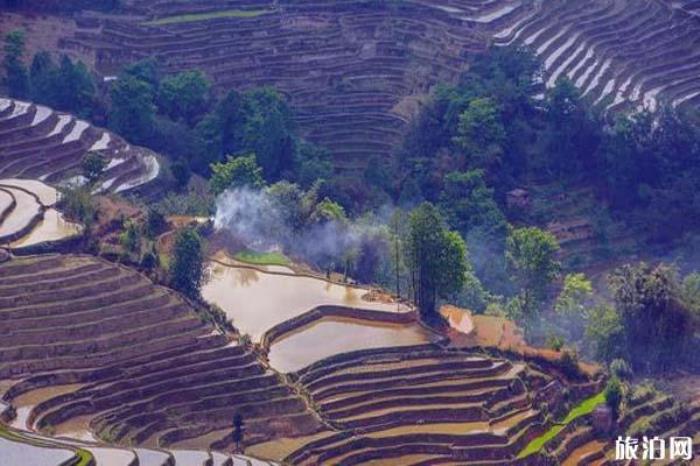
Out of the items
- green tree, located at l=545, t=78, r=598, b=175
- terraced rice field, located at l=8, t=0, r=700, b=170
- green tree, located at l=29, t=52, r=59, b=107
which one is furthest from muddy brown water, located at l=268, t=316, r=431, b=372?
green tree, located at l=29, t=52, r=59, b=107

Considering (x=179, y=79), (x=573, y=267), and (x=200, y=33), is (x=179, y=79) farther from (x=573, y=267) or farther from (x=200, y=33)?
(x=573, y=267)

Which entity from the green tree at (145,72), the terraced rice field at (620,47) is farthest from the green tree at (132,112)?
the terraced rice field at (620,47)

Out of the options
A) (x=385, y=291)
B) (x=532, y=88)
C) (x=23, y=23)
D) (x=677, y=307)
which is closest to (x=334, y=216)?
(x=385, y=291)

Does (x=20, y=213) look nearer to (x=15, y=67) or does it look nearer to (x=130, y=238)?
(x=130, y=238)

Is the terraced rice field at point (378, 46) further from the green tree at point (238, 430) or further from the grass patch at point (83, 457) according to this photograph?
the grass patch at point (83, 457)

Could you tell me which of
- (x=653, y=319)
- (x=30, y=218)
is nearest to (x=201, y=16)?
(x=30, y=218)

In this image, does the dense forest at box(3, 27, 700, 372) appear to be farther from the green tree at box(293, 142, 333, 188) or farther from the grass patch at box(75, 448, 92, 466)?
the grass patch at box(75, 448, 92, 466)
